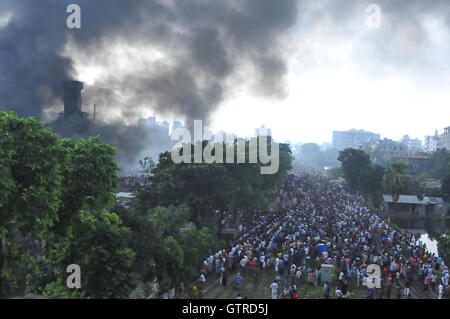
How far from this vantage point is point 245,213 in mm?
34375

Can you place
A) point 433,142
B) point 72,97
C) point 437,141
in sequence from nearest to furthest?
point 72,97, point 437,141, point 433,142

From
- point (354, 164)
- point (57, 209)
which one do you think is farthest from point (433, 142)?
point (57, 209)

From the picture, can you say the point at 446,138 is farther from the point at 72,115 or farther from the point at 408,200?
the point at 72,115

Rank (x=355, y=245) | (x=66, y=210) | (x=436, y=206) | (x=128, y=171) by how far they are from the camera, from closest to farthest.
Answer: (x=66, y=210), (x=355, y=245), (x=436, y=206), (x=128, y=171)

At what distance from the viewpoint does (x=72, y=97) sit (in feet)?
183

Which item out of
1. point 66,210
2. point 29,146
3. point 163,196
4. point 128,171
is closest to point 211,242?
point 163,196

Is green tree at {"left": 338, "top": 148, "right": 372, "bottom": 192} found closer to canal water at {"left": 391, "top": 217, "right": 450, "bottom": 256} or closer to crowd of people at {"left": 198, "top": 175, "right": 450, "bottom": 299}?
canal water at {"left": 391, "top": 217, "right": 450, "bottom": 256}

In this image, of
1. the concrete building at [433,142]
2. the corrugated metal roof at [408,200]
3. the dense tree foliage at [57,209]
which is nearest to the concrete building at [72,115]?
the corrugated metal roof at [408,200]

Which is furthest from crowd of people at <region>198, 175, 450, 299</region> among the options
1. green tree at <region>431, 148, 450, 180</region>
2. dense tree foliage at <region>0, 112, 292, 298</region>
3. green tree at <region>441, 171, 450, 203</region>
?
green tree at <region>431, 148, 450, 180</region>

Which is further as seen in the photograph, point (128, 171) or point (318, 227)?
point (128, 171)

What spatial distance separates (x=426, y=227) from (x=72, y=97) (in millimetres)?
46112

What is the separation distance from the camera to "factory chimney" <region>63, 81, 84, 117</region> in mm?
55438

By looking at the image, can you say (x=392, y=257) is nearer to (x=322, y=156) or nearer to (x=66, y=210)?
(x=66, y=210)
